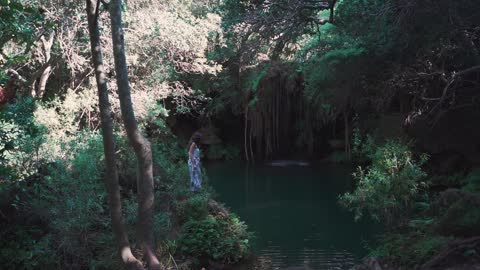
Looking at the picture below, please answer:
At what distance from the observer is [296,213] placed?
1273 centimetres

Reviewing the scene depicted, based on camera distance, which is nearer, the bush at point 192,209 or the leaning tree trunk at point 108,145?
the leaning tree trunk at point 108,145

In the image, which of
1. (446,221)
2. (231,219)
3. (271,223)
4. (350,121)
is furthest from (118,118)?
(350,121)

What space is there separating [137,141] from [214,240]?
327 cm

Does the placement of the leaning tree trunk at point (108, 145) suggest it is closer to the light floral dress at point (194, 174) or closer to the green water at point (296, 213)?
the green water at point (296, 213)

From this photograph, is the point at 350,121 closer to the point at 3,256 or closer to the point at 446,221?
the point at 446,221

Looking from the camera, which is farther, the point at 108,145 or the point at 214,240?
the point at 214,240

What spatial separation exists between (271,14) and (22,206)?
4.90 metres

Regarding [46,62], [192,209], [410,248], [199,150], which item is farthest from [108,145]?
[46,62]

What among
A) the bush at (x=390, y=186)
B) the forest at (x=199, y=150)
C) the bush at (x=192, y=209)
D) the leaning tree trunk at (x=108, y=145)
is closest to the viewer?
the leaning tree trunk at (x=108, y=145)

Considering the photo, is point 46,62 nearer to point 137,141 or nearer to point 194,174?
point 194,174

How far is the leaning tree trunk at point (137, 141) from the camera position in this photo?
4844 millimetres

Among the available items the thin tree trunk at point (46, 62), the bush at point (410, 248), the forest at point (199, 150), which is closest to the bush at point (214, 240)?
the forest at point (199, 150)

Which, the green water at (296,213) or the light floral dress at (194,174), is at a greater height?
the light floral dress at (194,174)

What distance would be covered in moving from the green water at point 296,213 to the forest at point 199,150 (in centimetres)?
7
